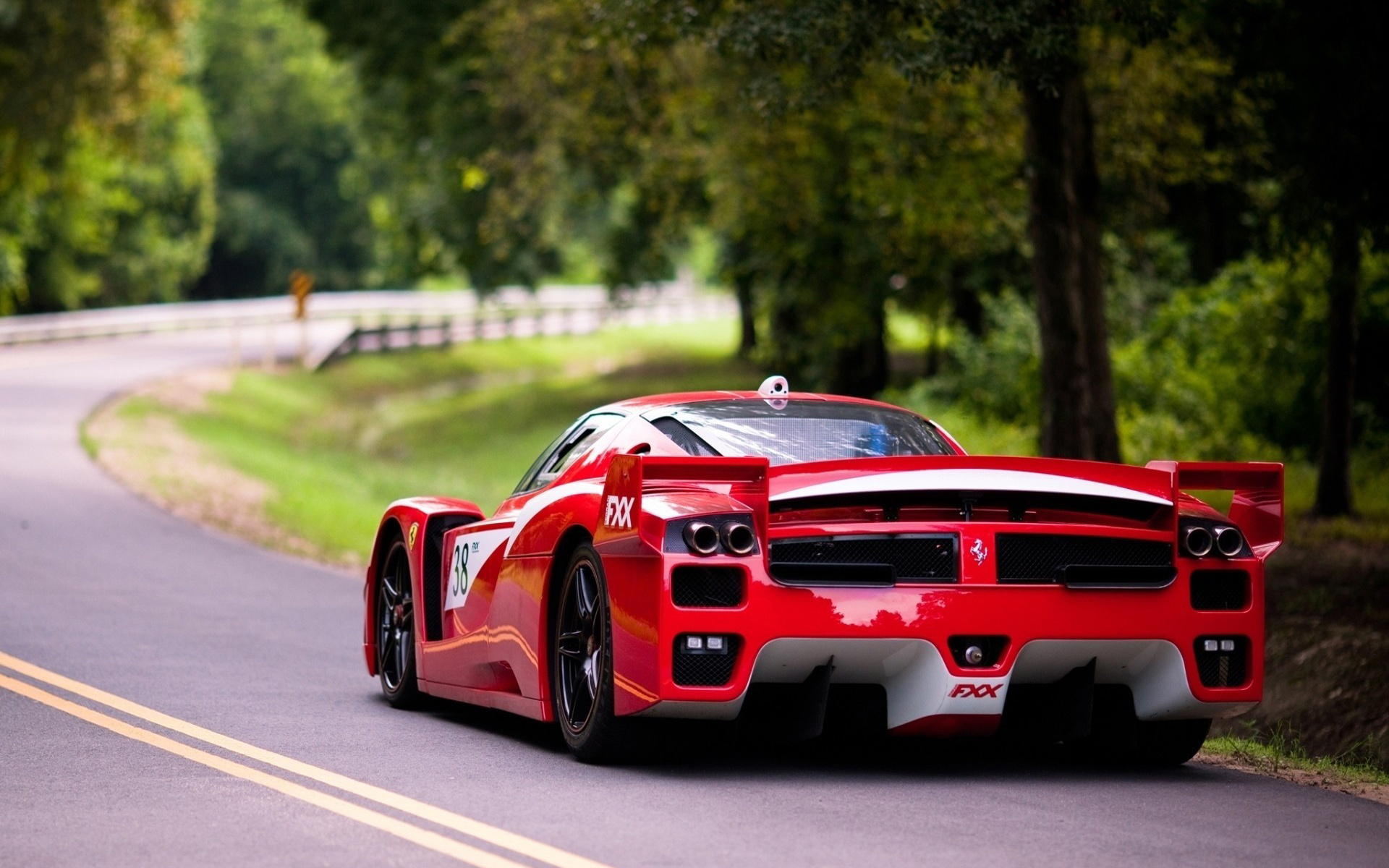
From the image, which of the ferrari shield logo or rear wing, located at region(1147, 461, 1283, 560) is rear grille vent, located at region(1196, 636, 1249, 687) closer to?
rear wing, located at region(1147, 461, 1283, 560)

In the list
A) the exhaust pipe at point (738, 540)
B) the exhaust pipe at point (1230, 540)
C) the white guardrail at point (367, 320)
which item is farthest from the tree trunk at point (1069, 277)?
the white guardrail at point (367, 320)

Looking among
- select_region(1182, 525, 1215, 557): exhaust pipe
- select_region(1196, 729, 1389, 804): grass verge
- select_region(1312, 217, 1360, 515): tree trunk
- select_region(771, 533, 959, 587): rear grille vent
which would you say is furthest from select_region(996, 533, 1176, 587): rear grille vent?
select_region(1312, 217, 1360, 515): tree trunk

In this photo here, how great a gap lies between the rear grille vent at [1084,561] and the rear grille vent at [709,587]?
935 mm

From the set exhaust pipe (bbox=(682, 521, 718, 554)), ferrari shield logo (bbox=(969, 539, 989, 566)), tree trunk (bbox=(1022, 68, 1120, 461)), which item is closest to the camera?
exhaust pipe (bbox=(682, 521, 718, 554))

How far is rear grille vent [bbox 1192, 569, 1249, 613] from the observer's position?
721 cm

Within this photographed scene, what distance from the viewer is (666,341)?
64812mm

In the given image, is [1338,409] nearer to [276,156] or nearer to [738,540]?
[738,540]

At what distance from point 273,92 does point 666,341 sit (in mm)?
28132

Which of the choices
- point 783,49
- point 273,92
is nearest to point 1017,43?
point 783,49

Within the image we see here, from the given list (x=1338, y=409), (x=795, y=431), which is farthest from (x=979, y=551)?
(x=1338, y=409)

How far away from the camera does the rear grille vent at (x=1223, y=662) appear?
7156 millimetres

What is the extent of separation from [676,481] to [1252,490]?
2312mm

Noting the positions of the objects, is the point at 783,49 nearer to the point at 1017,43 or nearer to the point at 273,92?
the point at 1017,43

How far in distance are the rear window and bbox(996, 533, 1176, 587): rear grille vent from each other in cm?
85
